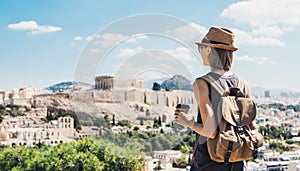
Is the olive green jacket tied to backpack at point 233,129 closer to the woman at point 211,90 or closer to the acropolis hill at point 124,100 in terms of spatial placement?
the woman at point 211,90

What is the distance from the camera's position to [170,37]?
127cm

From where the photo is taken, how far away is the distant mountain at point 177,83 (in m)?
1.25

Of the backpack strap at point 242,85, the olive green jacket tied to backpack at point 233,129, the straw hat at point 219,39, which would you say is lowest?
the olive green jacket tied to backpack at point 233,129

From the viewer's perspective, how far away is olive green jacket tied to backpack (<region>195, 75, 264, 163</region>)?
1033 mm

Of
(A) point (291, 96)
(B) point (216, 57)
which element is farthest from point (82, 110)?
(A) point (291, 96)

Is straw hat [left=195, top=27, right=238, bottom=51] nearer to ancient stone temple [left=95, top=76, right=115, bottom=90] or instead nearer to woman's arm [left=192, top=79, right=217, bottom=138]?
woman's arm [left=192, top=79, right=217, bottom=138]

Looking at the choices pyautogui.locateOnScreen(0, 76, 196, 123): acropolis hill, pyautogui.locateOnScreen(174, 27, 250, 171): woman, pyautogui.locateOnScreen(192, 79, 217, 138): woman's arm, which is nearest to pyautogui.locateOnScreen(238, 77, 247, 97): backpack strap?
pyautogui.locateOnScreen(174, 27, 250, 171): woman

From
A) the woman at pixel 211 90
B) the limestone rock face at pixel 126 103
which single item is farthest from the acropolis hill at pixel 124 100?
the woman at pixel 211 90

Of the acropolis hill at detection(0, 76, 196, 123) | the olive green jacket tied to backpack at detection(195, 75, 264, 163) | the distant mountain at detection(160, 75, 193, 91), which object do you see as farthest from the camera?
the acropolis hill at detection(0, 76, 196, 123)

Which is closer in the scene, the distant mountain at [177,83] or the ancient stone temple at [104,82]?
the distant mountain at [177,83]

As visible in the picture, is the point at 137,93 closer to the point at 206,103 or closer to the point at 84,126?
the point at 84,126

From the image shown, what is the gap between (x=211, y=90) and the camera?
41.3 inches

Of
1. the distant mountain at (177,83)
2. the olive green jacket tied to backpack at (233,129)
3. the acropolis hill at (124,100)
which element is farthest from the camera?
the acropolis hill at (124,100)

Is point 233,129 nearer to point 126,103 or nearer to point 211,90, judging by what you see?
point 211,90
